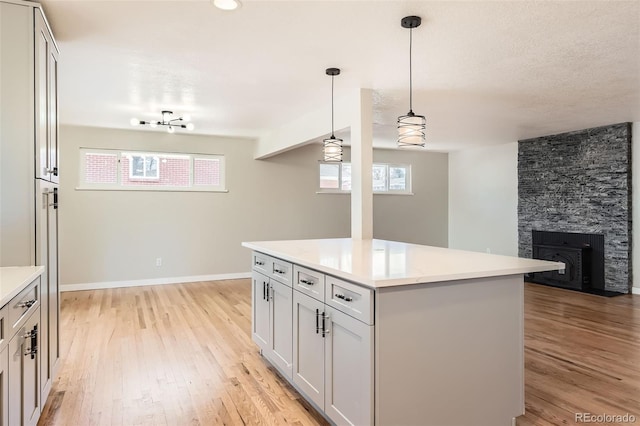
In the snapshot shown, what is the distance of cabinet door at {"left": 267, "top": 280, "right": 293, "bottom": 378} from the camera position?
8.71ft

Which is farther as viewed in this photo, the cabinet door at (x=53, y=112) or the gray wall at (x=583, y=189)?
the gray wall at (x=583, y=189)

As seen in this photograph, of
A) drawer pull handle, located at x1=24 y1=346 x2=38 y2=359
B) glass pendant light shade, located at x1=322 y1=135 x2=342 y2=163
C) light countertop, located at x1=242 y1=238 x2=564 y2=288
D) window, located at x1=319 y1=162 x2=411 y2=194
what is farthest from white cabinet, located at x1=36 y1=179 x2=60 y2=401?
window, located at x1=319 y1=162 x2=411 y2=194

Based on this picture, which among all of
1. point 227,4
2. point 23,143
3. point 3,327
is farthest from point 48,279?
point 227,4

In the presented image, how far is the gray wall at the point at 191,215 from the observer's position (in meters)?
5.89

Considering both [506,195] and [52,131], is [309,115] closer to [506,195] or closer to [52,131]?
[52,131]

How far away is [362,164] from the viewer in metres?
3.80

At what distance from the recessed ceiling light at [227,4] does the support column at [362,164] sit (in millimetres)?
1750

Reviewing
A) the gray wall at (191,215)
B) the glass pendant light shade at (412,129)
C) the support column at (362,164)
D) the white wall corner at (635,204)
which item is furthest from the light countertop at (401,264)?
the white wall corner at (635,204)

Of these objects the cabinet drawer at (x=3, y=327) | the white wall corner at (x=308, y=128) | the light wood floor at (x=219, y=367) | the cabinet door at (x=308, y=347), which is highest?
the white wall corner at (x=308, y=128)

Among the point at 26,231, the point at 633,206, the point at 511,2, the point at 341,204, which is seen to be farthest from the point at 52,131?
the point at 633,206

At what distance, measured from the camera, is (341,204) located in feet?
24.8

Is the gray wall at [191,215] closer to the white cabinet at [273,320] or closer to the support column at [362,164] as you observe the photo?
the support column at [362,164]

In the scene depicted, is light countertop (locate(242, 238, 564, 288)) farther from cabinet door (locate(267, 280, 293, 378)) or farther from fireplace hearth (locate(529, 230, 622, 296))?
fireplace hearth (locate(529, 230, 622, 296))

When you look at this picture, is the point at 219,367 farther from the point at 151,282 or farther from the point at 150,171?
the point at 150,171
